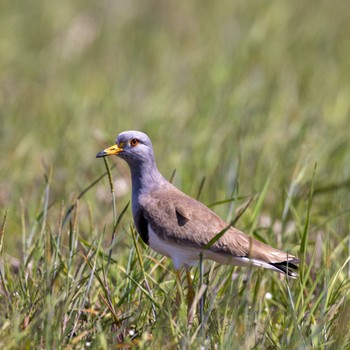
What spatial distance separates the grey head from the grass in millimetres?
253

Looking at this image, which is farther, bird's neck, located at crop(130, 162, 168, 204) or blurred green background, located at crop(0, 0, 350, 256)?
blurred green background, located at crop(0, 0, 350, 256)

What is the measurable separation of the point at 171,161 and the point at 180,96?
5.54 feet

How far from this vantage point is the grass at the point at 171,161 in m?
3.65

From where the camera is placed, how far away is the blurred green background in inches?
229

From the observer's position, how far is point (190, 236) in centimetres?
395

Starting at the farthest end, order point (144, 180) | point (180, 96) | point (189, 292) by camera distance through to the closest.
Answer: point (180, 96) → point (144, 180) → point (189, 292)

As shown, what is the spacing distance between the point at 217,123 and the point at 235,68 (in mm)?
1133

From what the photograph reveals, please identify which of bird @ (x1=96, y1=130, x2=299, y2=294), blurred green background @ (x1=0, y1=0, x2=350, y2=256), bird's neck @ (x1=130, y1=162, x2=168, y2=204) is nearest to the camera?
bird @ (x1=96, y1=130, x2=299, y2=294)

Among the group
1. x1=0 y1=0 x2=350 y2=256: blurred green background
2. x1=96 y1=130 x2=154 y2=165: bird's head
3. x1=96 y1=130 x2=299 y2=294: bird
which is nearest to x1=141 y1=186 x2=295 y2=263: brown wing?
x1=96 y1=130 x2=299 y2=294: bird

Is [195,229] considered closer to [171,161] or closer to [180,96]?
[171,161]

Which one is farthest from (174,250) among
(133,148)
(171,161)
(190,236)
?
(171,161)

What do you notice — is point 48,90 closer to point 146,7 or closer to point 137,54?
point 137,54

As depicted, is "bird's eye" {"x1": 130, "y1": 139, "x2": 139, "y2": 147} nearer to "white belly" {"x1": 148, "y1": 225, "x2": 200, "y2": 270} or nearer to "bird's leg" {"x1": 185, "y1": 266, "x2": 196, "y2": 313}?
"white belly" {"x1": 148, "y1": 225, "x2": 200, "y2": 270}

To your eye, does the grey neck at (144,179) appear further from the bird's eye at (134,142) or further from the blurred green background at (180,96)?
the blurred green background at (180,96)
